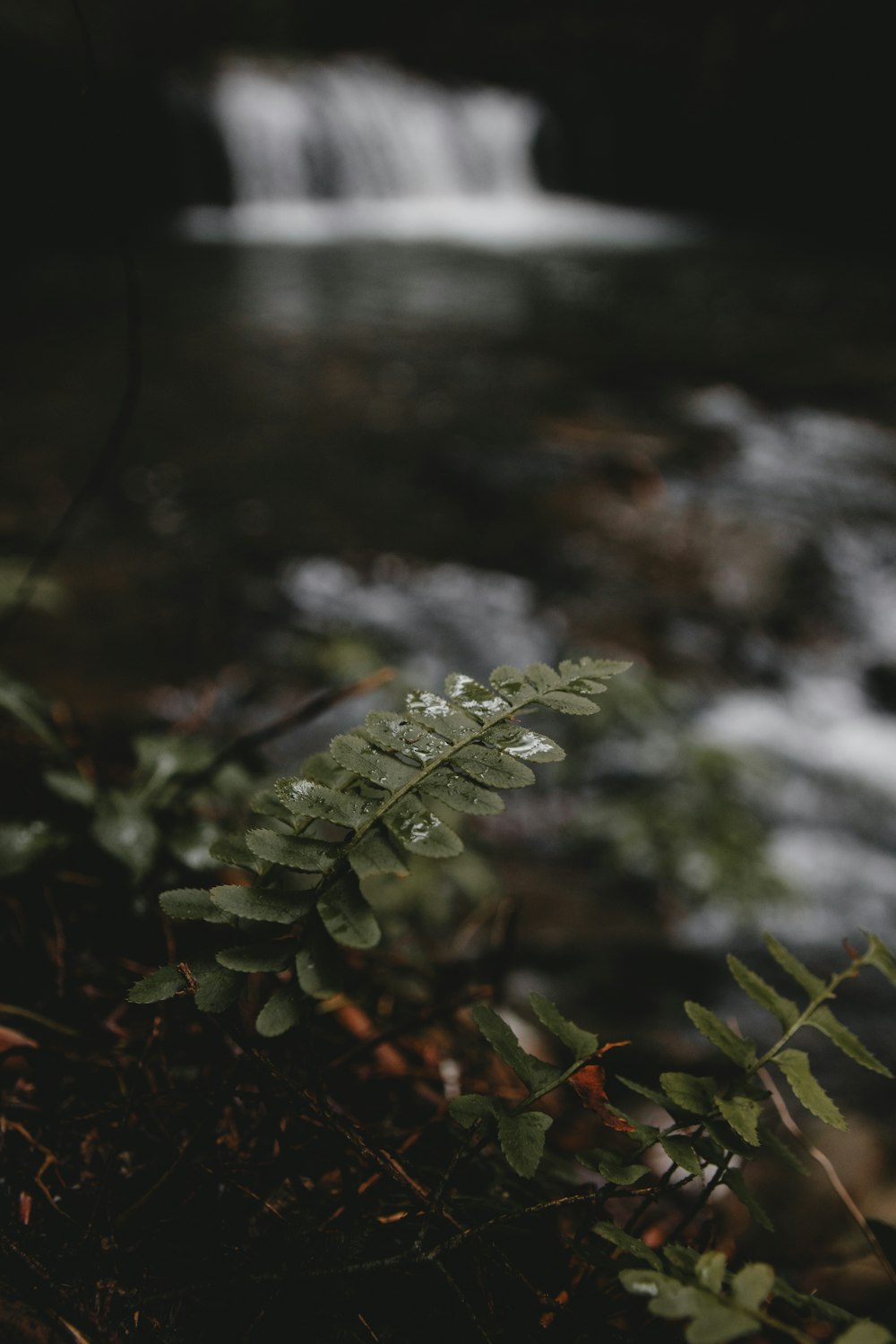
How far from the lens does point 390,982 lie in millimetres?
1581

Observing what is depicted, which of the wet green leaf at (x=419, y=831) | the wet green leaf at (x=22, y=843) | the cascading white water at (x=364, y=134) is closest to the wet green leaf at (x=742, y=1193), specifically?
the wet green leaf at (x=419, y=831)

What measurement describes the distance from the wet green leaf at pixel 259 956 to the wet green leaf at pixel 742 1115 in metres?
0.41

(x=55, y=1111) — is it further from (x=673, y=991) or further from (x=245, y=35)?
(x=245, y=35)

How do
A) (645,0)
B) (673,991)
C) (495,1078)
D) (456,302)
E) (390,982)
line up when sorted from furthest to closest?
1. (645,0)
2. (456,302)
3. (673,991)
4. (390,982)
5. (495,1078)

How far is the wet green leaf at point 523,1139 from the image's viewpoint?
71cm

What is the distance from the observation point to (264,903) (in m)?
0.78

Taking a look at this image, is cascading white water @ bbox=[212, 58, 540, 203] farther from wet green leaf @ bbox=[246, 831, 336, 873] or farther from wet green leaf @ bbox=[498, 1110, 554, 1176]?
wet green leaf @ bbox=[498, 1110, 554, 1176]

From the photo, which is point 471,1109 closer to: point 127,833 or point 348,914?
point 348,914

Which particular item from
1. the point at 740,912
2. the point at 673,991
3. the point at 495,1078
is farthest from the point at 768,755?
the point at 495,1078

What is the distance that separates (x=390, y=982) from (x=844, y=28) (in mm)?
21264

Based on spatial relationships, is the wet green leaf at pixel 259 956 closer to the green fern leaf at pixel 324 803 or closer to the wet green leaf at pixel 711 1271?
the green fern leaf at pixel 324 803

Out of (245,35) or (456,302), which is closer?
(456,302)

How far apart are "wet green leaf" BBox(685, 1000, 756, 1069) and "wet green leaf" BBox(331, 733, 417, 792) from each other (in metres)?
0.35

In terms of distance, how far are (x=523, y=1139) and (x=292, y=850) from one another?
1.05 ft
